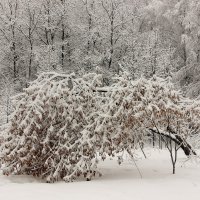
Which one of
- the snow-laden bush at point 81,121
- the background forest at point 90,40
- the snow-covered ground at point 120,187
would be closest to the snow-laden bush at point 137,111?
the snow-laden bush at point 81,121

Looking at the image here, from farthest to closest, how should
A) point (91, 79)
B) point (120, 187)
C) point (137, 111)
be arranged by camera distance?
point (91, 79) < point (137, 111) < point (120, 187)

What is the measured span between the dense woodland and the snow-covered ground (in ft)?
2.10

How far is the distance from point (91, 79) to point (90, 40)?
21.3m

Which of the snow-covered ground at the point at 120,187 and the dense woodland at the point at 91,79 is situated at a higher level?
the dense woodland at the point at 91,79

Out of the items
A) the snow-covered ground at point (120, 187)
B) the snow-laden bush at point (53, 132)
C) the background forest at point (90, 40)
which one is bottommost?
the snow-covered ground at point (120, 187)

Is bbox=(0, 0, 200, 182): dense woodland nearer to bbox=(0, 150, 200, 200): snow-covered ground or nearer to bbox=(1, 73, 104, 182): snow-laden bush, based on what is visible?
bbox=(1, 73, 104, 182): snow-laden bush

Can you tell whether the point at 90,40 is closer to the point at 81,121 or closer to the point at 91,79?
the point at 91,79

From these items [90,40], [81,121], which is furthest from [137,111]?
[90,40]

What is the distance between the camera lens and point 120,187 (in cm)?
927

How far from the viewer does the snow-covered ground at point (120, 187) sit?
8.27 m

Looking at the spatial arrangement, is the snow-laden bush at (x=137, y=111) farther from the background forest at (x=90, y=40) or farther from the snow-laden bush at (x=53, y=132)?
the background forest at (x=90, y=40)

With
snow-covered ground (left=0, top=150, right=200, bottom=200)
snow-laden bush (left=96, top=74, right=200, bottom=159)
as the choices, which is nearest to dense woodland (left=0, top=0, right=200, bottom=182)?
snow-laden bush (left=96, top=74, right=200, bottom=159)

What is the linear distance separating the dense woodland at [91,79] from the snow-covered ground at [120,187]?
641 millimetres

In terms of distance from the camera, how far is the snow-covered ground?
27.1ft
